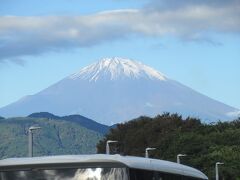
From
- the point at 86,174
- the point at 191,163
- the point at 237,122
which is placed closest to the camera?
the point at 86,174

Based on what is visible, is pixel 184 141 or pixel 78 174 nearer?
pixel 78 174

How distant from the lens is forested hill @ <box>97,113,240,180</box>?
96.7 m

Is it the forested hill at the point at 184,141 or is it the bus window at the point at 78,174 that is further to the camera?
the forested hill at the point at 184,141

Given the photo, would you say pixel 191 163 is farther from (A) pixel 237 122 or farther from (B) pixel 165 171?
(B) pixel 165 171

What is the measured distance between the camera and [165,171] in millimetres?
17219

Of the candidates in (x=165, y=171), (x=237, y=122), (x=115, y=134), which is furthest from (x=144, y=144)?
(x=165, y=171)

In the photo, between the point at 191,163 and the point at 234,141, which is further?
the point at 234,141

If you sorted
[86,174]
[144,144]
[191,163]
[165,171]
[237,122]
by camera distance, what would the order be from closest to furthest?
1. [86,174]
2. [165,171]
3. [191,163]
4. [144,144]
5. [237,122]

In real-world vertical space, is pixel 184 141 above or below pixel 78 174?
above

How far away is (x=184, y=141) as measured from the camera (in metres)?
99.7

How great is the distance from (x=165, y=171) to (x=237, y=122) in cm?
10937

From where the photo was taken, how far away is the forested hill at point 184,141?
9669 centimetres

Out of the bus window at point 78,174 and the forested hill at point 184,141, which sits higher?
the forested hill at point 184,141

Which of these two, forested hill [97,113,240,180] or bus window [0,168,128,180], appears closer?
bus window [0,168,128,180]
